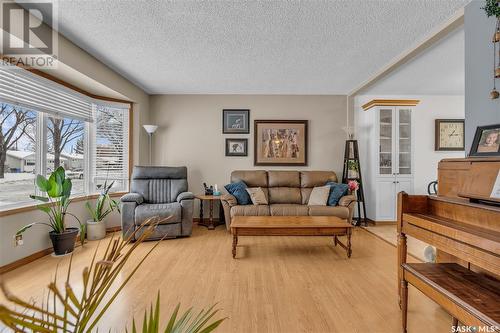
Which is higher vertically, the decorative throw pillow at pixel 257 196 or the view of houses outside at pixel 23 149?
the view of houses outside at pixel 23 149

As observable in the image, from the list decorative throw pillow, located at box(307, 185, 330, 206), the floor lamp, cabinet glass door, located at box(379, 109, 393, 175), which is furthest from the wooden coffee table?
the floor lamp

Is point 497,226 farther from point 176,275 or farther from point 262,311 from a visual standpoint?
point 176,275

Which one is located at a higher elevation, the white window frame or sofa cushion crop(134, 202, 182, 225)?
the white window frame

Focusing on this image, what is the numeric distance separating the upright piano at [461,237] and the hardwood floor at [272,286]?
0.37 meters

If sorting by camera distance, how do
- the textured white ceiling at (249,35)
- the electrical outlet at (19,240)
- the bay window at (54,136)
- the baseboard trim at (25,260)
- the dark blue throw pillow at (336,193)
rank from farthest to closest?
the dark blue throw pillow at (336,193) < the bay window at (54,136) < the electrical outlet at (19,240) < the baseboard trim at (25,260) < the textured white ceiling at (249,35)

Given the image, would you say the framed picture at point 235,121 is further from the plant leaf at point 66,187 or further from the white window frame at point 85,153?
the plant leaf at point 66,187

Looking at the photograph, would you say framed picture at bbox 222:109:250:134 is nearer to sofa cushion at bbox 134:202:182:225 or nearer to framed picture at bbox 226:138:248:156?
framed picture at bbox 226:138:248:156

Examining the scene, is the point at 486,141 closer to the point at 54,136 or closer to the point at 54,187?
the point at 54,187

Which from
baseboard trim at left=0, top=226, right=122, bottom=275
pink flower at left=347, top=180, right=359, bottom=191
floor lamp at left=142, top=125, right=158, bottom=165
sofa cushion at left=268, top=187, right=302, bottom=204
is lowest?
baseboard trim at left=0, top=226, right=122, bottom=275

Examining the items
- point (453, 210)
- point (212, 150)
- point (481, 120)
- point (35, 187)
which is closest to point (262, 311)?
point (453, 210)

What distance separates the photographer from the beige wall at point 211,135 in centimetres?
488

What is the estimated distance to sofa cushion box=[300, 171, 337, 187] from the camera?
4.53m

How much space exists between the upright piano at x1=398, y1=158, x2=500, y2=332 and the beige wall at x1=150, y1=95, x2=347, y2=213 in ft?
9.60

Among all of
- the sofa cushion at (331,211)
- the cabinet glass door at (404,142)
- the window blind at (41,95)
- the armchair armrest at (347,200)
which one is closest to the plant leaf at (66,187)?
the window blind at (41,95)
